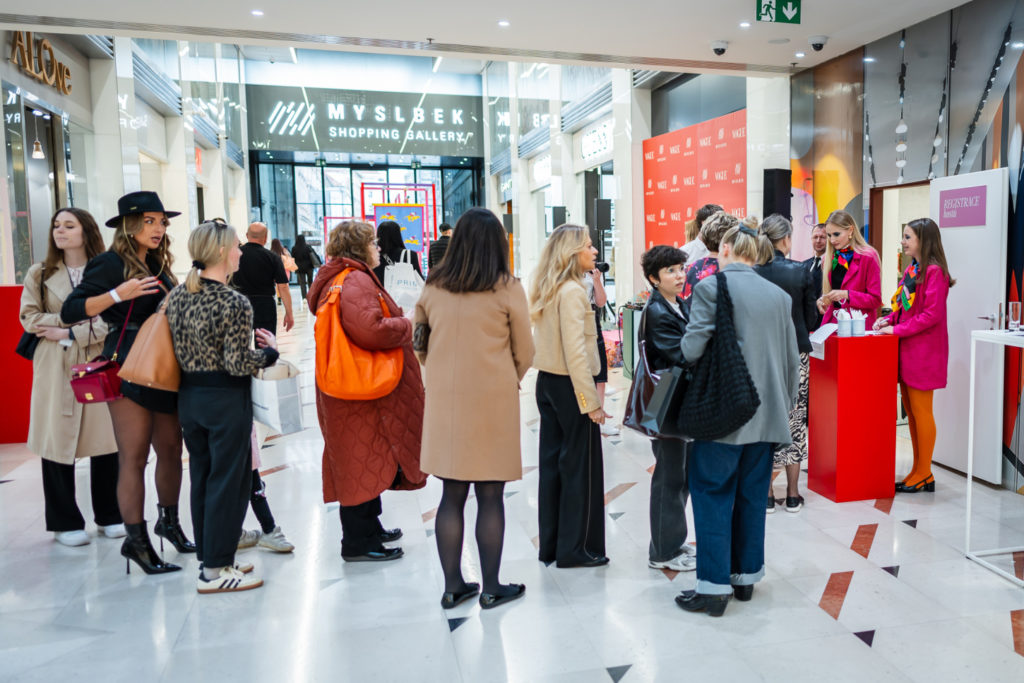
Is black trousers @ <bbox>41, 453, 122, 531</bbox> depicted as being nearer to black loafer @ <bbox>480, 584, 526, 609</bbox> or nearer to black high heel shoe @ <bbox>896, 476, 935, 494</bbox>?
black loafer @ <bbox>480, 584, 526, 609</bbox>

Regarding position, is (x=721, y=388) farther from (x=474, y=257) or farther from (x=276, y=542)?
(x=276, y=542)

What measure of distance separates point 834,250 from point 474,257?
9.91ft

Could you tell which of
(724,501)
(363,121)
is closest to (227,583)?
(724,501)

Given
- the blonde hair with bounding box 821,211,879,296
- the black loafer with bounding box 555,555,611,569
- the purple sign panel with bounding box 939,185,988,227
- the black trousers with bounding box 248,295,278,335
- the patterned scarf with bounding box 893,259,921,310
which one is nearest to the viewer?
the black loafer with bounding box 555,555,611,569

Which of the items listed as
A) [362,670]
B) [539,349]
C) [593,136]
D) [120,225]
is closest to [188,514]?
[120,225]

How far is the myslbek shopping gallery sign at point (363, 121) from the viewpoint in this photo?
1869 centimetres

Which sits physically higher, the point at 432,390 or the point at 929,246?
the point at 929,246

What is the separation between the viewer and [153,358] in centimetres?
273

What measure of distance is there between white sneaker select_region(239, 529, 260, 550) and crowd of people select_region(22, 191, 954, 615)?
1 cm

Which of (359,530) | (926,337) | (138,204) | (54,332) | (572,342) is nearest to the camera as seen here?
(572,342)

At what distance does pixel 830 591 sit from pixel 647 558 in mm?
757

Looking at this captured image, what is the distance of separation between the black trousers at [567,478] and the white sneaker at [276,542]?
1189mm

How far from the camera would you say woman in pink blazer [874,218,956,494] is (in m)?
4.00

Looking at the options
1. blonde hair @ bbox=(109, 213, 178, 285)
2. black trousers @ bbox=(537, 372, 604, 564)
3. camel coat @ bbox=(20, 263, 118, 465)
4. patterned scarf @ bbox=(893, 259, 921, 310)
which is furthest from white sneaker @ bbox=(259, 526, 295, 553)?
patterned scarf @ bbox=(893, 259, 921, 310)
